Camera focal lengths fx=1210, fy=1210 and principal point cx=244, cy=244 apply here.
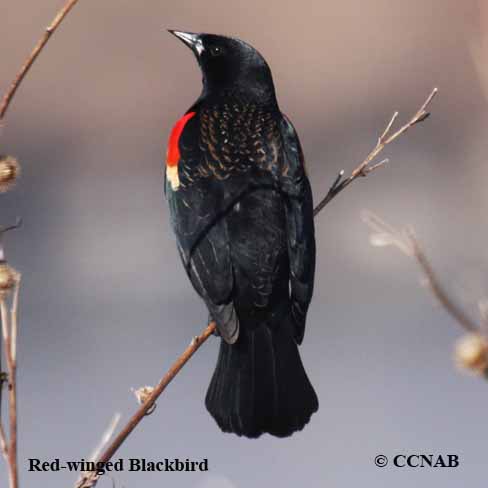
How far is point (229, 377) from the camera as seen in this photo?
291 cm

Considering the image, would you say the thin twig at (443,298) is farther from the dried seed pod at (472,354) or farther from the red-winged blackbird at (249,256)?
the red-winged blackbird at (249,256)

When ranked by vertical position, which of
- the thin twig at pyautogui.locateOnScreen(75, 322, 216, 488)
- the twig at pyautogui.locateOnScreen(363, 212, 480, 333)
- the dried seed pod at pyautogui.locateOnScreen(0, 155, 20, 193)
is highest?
the dried seed pod at pyautogui.locateOnScreen(0, 155, 20, 193)

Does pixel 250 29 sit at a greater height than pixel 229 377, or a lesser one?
greater

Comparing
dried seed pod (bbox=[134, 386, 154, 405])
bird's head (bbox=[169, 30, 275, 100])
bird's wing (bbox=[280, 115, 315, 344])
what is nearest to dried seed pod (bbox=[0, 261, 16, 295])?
dried seed pod (bbox=[134, 386, 154, 405])

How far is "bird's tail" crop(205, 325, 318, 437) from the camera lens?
2777 mm

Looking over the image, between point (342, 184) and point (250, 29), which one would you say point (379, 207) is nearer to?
point (250, 29)

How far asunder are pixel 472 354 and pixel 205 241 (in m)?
1.62

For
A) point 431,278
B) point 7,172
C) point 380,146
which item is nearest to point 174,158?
point 380,146

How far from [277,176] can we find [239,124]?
21 cm

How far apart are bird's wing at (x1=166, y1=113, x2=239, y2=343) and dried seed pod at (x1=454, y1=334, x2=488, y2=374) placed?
153 cm

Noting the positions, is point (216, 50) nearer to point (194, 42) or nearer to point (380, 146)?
point (194, 42)

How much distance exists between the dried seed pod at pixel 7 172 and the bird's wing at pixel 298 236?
1.15 m

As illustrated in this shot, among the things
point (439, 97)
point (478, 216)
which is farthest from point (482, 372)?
point (439, 97)

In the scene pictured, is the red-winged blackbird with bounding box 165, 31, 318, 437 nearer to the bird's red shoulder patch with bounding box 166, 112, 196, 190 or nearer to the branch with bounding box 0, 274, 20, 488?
the bird's red shoulder patch with bounding box 166, 112, 196, 190
